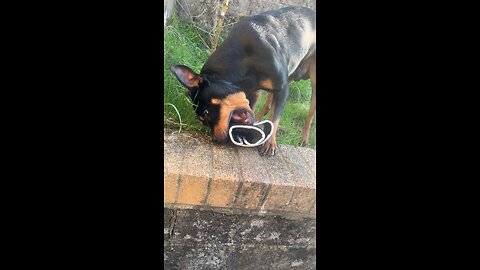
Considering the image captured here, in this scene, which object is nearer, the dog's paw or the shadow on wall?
the shadow on wall

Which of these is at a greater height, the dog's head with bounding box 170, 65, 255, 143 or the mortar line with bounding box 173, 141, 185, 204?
the dog's head with bounding box 170, 65, 255, 143

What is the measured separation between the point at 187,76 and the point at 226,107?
0.12 metres

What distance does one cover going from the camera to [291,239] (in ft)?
3.30

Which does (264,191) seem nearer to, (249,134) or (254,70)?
(249,134)

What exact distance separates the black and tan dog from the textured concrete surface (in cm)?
20

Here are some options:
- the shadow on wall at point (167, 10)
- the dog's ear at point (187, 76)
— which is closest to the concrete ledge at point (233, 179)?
the dog's ear at point (187, 76)

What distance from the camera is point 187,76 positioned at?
0.88m

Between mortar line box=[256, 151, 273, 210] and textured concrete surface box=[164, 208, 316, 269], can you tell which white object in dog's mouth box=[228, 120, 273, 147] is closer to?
mortar line box=[256, 151, 273, 210]

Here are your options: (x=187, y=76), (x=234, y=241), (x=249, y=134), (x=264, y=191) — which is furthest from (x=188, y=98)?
(x=234, y=241)

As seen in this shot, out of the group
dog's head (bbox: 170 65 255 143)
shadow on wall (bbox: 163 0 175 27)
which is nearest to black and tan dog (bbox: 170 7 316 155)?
dog's head (bbox: 170 65 255 143)

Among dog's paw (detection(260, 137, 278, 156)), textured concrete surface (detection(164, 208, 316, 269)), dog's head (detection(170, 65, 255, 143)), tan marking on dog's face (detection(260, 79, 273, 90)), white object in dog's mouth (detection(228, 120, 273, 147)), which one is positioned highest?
tan marking on dog's face (detection(260, 79, 273, 90))

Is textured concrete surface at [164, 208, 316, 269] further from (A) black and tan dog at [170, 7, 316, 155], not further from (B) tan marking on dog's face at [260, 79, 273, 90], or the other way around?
(B) tan marking on dog's face at [260, 79, 273, 90]

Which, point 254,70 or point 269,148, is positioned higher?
point 254,70

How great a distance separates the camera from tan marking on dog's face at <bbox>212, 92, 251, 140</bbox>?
0.88 meters
